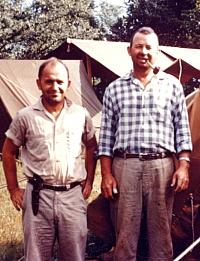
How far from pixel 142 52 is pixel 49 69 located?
1.92 feet

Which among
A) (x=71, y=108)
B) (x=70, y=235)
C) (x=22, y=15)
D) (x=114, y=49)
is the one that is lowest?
(x=70, y=235)

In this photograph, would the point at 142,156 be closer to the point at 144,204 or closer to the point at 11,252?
the point at 144,204

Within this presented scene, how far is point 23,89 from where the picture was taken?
9.68 metres

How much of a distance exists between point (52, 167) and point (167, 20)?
73.1ft

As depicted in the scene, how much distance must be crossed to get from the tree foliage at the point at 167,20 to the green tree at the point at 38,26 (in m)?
2.35

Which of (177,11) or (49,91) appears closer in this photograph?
(49,91)

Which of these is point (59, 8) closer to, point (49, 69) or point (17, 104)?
point (17, 104)

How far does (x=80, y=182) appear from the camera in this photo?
9.87 feet

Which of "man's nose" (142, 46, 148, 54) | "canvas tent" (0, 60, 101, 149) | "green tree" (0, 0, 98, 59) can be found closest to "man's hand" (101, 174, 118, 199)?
"man's nose" (142, 46, 148, 54)

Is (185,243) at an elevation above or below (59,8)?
below

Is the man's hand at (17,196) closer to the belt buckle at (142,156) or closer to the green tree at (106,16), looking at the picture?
the belt buckle at (142,156)

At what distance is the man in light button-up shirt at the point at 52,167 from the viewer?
9.44 ft

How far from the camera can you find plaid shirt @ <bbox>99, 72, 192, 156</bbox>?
2.98m

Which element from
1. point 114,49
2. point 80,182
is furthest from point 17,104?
point 80,182
